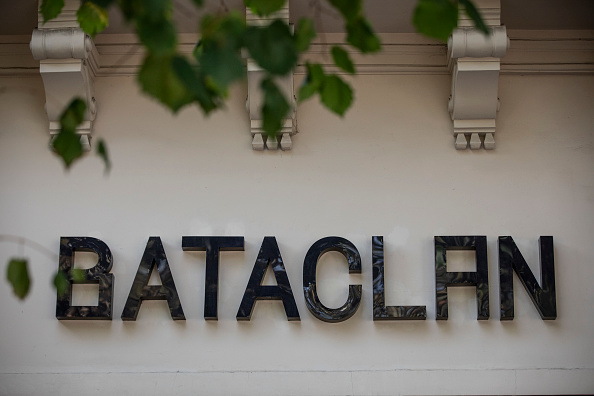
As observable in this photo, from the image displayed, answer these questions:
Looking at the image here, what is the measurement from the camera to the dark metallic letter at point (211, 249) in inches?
223

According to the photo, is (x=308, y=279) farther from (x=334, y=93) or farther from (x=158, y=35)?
(x=158, y=35)

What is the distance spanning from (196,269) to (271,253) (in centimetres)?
46

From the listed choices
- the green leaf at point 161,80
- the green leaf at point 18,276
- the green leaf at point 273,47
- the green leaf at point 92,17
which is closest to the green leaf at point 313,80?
the green leaf at point 273,47

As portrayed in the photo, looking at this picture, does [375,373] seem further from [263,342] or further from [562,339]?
[562,339]

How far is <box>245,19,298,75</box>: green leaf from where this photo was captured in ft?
7.51

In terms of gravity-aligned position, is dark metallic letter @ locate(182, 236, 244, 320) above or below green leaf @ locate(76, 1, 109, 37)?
below

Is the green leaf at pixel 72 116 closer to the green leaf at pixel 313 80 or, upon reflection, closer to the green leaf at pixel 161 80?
the green leaf at pixel 161 80

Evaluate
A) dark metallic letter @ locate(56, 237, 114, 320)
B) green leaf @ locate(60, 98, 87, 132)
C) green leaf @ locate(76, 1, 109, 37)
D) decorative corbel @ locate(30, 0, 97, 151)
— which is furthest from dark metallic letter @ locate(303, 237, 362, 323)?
green leaf @ locate(60, 98, 87, 132)

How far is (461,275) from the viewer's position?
5691 mm

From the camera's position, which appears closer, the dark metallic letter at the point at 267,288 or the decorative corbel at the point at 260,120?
the dark metallic letter at the point at 267,288

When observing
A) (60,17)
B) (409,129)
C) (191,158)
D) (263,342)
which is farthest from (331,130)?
(60,17)

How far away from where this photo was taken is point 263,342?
18.5ft

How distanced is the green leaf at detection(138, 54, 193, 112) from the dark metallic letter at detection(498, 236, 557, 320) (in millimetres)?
3788

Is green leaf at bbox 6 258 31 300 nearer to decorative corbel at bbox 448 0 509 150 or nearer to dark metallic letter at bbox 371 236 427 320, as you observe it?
dark metallic letter at bbox 371 236 427 320
